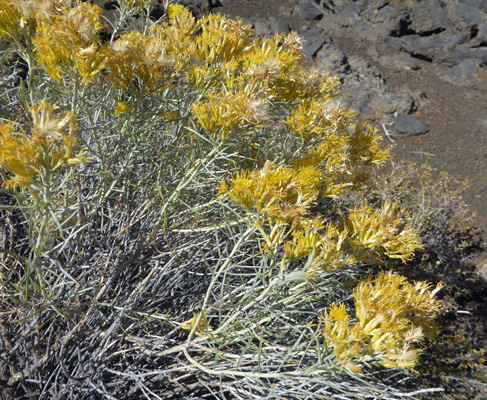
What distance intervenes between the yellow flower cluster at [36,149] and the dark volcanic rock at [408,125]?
551 cm

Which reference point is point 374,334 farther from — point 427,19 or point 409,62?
point 427,19

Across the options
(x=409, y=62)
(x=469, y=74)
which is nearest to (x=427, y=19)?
(x=409, y=62)

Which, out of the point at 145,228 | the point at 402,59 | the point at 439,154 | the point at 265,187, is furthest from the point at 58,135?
the point at 402,59

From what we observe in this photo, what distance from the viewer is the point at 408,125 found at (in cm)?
578

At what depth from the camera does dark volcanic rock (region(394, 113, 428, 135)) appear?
5.72 metres

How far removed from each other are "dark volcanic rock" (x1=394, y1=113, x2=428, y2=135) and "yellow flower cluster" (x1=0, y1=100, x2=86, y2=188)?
5.51 metres

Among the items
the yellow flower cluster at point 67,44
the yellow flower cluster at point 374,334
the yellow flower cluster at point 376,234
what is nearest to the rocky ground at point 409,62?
the yellow flower cluster at point 376,234

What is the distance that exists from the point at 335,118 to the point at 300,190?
2.25 feet

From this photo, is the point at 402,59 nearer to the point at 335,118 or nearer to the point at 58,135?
the point at 335,118

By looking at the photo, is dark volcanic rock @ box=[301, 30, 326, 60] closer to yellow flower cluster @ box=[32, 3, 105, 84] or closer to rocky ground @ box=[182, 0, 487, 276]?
rocky ground @ box=[182, 0, 487, 276]

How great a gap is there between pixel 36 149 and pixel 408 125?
18.8ft

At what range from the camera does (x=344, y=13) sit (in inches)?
295

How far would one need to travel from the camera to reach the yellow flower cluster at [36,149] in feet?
3.25

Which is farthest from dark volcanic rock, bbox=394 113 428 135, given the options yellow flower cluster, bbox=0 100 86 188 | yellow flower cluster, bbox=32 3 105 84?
yellow flower cluster, bbox=0 100 86 188
